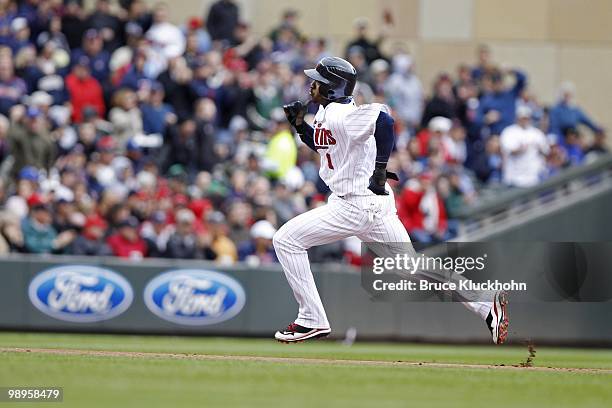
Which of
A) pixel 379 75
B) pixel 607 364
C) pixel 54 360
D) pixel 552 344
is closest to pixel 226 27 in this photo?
pixel 379 75

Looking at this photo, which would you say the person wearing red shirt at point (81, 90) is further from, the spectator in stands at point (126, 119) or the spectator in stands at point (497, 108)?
the spectator in stands at point (497, 108)

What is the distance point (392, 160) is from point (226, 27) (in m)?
3.83

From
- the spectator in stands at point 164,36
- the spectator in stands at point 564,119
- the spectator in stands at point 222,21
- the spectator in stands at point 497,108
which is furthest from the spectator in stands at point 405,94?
the spectator in stands at point 164,36

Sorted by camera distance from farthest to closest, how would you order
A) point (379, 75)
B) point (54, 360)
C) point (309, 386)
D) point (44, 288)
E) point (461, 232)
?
point (379, 75)
point (461, 232)
point (44, 288)
point (54, 360)
point (309, 386)

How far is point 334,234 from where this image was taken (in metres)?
10.5

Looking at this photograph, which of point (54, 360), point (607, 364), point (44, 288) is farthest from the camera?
point (44, 288)

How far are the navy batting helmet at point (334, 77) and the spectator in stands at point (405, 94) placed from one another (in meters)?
9.26

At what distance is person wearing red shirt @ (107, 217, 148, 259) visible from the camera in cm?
1606

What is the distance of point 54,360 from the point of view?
985 centimetres

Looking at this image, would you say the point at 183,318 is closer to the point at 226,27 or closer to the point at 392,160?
the point at 392,160

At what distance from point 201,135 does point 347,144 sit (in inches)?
302

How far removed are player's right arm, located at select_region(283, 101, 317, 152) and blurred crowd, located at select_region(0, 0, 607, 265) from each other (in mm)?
5685

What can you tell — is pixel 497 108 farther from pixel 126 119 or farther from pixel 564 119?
pixel 126 119

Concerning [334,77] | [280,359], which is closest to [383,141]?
[334,77]
